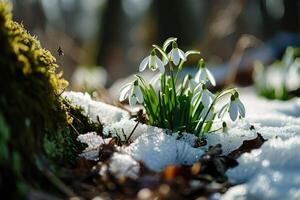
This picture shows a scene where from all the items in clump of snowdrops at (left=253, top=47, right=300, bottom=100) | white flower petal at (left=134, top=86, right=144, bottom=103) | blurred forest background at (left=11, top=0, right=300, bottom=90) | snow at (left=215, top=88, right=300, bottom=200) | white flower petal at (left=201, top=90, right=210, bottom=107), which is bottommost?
snow at (left=215, top=88, right=300, bottom=200)

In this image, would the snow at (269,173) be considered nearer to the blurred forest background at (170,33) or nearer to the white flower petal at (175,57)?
the white flower petal at (175,57)

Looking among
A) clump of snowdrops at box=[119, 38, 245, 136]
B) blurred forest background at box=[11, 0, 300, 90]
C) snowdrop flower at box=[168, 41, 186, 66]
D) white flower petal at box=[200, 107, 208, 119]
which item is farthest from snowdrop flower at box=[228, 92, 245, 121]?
blurred forest background at box=[11, 0, 300, 90]

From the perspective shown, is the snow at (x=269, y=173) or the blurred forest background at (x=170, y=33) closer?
the snow at (x=269, y=173)

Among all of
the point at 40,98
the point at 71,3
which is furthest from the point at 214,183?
the point at 71,3

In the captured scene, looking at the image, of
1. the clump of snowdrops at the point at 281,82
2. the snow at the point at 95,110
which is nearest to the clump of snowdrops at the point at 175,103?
the snow at the point at 95,110

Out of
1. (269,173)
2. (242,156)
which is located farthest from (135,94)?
(269,173)

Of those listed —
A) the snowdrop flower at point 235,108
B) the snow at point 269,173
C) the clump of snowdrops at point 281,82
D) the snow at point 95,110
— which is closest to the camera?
the snow at point 269,173

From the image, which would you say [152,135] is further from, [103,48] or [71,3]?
[71,3]

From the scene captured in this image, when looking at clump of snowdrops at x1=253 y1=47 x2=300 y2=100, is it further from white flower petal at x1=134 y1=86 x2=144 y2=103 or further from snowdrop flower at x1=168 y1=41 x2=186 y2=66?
white flower petal at x1=134 y1=86 x2=144 y2=103
